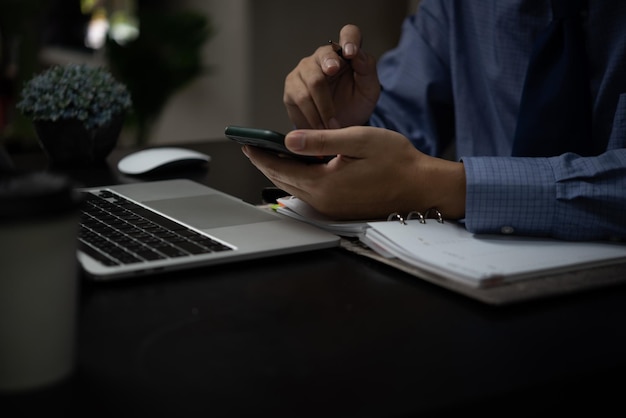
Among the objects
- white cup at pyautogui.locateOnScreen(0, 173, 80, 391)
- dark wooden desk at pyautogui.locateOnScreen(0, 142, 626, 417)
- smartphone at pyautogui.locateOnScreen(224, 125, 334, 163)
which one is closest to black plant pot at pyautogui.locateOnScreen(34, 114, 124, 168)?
smartphone at pyautogui.locateOnScreen(224, 125, 334, 163)

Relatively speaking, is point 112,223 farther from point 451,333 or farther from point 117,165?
→ point 117,165

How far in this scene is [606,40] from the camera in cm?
113

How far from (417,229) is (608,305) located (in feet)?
0.72

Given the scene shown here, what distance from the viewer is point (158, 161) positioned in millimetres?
1260

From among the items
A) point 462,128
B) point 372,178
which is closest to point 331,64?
point 372,178

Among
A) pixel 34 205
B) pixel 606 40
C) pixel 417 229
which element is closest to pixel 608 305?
pixel 417 229

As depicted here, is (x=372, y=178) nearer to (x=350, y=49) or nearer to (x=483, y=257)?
(x=483, y=257)

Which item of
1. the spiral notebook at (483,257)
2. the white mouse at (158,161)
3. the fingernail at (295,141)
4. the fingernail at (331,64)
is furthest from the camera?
the white mouse at (158,161)

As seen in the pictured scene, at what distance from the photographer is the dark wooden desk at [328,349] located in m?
0.49

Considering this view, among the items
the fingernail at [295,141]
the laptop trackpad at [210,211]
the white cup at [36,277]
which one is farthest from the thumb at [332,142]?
the white cup at [36,277]

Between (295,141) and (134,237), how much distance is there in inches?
7.6

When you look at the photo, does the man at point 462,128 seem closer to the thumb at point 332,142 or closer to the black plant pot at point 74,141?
the thumb at point 332,142

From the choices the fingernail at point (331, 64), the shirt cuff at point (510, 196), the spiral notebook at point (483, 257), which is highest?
the fingernail at point (331, 64)

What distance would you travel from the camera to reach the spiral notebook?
688 millimetres
